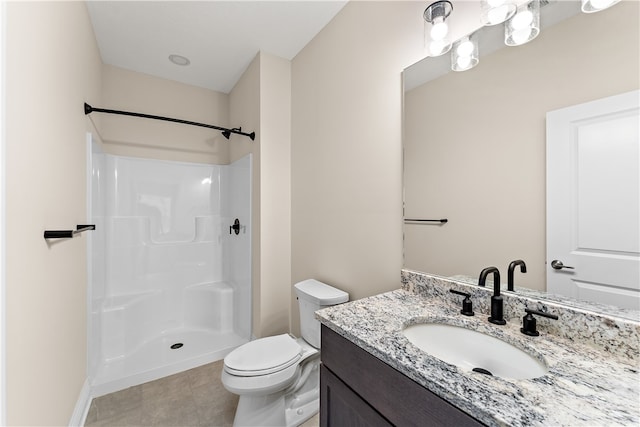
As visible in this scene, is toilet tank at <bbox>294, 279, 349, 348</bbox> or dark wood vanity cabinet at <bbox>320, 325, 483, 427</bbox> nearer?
dark wood vanity cabinet at <bbox>320, 325, 483, 427</bbox>

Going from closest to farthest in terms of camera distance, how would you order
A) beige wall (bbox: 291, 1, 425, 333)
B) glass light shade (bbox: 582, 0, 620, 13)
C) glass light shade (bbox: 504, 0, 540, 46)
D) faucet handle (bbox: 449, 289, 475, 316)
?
glass light shade (bbox: 582, 0, 620, 13)
glass light shade (bbox: 504, 0, 540, 46)
faucet handle (bbox: 449, 289, 475, 316)
beige wall (bbox: 291, 1, 425, 333)

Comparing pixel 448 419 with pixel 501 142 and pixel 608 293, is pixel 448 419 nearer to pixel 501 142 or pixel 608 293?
pixel 608 293

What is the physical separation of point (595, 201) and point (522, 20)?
2.15 feet

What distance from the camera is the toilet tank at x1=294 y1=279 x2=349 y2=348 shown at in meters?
1.56

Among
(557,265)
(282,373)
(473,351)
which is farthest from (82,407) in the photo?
(557,265)

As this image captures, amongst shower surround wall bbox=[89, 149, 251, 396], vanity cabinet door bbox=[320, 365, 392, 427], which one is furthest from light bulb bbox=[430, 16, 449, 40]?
shower surround wall bbox=[89, 149, 251, 396]

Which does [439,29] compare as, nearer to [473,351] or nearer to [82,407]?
[473,351]

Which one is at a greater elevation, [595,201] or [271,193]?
[271,193]

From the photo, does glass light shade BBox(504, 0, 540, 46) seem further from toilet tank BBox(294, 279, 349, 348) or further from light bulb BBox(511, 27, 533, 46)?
toilet tank BBox(294, 279, 349, 348)

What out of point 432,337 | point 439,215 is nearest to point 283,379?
point 432,337

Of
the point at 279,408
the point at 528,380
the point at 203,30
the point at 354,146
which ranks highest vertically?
the point at 203,30

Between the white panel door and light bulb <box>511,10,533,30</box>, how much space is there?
13.1 inches

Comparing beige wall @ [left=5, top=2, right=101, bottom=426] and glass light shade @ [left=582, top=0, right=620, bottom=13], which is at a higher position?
glass light shade @ [left=582, top=0, right=620, bottom=13]

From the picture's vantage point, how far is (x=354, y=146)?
161 centimetres
